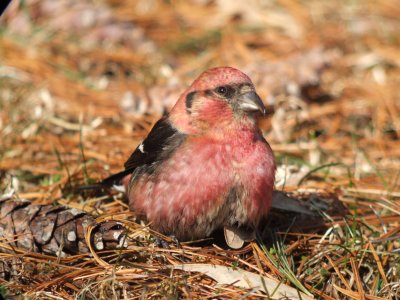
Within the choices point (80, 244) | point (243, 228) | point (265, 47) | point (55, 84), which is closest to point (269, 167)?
A: point (243, 228)

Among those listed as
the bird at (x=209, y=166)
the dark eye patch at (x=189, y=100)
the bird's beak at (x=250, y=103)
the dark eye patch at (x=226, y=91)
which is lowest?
the bird at (x=209, y=166)

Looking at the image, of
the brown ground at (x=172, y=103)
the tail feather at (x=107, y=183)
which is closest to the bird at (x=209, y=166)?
the brown ground at (x=172, y=103)

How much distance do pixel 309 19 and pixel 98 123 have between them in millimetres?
3108

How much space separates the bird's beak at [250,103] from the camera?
3041 mm

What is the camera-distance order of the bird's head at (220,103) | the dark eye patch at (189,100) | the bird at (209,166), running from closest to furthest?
the bird at (209,166) < the bird's head at (220,103) < the dark eye patch at (189,100)

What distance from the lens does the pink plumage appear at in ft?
9.70

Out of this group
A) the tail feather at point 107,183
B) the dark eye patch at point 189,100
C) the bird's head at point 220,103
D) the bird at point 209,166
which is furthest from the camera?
the tail feather at point 107,183

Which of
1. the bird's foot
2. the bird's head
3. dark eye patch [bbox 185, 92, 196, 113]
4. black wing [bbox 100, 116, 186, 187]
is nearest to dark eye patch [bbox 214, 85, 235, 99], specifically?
the bird's head

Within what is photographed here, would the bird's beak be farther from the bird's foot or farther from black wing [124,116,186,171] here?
the bird's foot

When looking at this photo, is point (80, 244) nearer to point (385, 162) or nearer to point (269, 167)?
point (269, 167)

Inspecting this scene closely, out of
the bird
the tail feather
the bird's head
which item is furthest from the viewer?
the tail feather

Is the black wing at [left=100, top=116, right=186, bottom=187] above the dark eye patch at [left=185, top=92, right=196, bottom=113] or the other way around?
the other way around

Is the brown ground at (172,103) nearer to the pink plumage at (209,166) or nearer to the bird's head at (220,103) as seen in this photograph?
the pink plumage at (209,166)

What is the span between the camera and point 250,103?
3.06 meters
